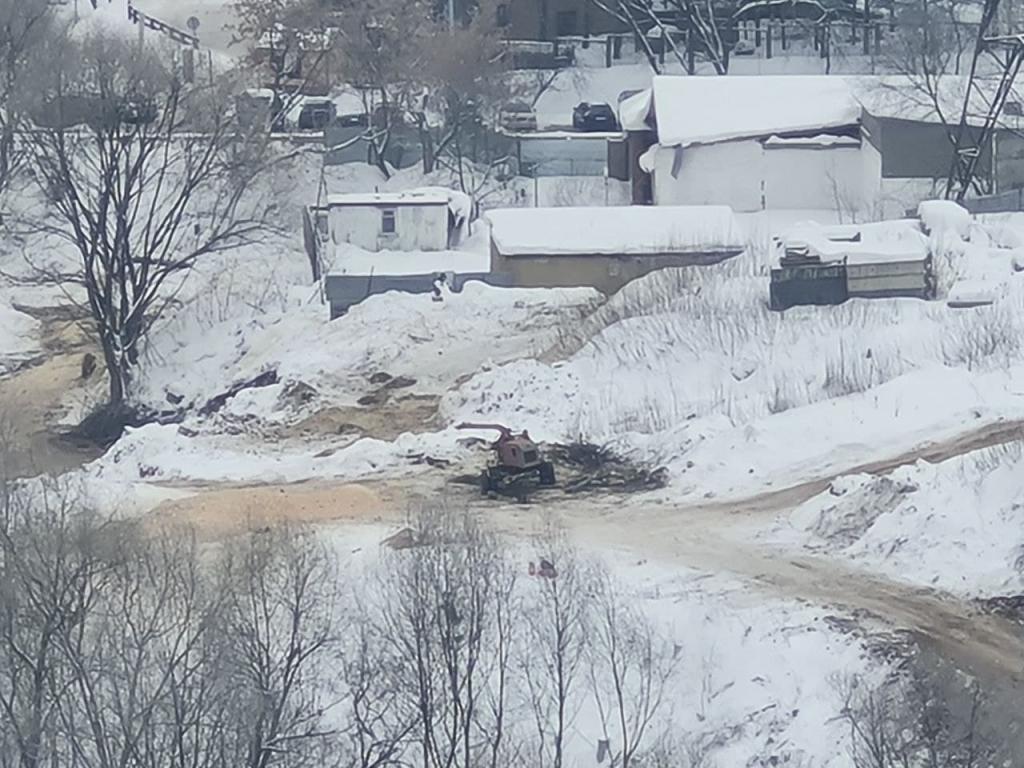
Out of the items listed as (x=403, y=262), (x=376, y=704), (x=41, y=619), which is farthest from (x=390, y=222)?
(x=41, y=619)

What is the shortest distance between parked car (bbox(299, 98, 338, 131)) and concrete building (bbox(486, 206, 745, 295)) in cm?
1444

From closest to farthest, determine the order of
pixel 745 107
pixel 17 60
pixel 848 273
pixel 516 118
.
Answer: pixel 848 273 → pixel 745 107 → pixel 17 60 → pixel 516 118

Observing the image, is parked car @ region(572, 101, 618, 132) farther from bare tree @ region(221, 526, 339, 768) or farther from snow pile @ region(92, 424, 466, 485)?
bare tree @ region(221, 526, 339, 768)

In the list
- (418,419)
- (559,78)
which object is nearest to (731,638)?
(418,419)

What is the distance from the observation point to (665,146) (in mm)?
37625

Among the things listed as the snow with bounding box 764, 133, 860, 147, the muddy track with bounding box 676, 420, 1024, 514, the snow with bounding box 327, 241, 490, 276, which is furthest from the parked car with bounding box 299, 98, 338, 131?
the muddy track with bounding box 676, 420, 1024, 514

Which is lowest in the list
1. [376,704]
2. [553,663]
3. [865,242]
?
[376,704]

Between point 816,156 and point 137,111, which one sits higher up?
point 137,111

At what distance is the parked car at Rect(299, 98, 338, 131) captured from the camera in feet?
151

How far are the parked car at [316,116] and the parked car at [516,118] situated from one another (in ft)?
13.1

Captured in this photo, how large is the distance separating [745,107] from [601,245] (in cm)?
842

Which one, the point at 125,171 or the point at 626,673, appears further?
the point at 125,171

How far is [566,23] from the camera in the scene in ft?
175

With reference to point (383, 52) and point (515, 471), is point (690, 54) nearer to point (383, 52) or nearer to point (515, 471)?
point (383, 52)
